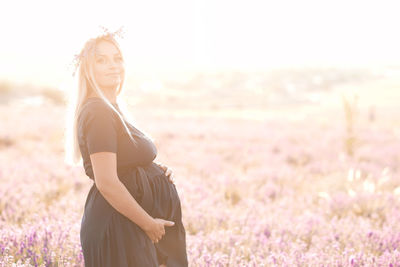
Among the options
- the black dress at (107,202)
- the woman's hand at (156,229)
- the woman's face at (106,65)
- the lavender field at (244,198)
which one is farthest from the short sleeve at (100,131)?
the lavender field at (244,198)

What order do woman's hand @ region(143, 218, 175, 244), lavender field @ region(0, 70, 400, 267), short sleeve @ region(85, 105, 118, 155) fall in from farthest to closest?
1. lavender field @ region(0, 70, 400, 267)
2. woman's hand @ region(143, 218, 175, 244)
3. short sleeve @ region(85, 105, 118, 155)

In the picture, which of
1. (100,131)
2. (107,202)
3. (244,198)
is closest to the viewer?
(100,131)

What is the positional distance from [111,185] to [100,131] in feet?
0.95

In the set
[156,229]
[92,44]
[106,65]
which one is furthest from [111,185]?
[92,44]

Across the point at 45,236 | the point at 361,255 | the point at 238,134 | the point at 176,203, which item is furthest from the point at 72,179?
the point at 238,134

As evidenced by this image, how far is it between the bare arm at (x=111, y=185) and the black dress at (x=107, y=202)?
1.9 inches

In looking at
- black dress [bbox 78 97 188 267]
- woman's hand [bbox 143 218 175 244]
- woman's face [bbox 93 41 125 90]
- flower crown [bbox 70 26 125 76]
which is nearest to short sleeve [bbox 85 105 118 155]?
black dress [bbox 78 97 188 267]

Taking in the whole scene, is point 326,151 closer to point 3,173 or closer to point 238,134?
point 238,134

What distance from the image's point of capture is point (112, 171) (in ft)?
6.36

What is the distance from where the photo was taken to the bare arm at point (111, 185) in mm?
1917

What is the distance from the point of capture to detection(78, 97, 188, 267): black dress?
1.97m

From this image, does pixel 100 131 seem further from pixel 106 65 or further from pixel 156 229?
pixel 156 229

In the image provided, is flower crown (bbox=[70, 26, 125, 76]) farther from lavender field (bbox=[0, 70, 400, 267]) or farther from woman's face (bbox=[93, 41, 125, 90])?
lavender field (bbox=[0, 70, 400, 267])

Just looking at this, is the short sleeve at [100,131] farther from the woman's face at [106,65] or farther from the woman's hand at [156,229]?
the woman's hand at [156,229]
